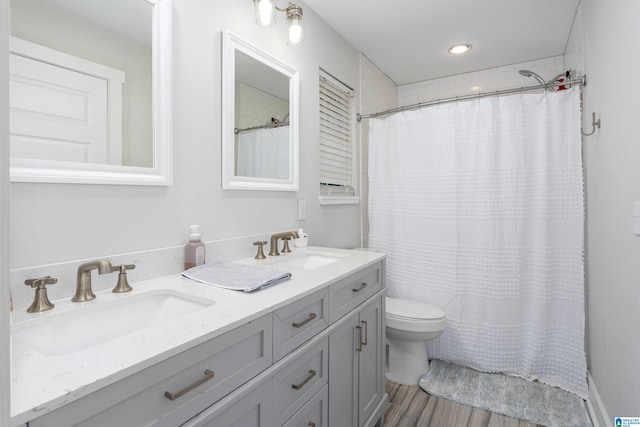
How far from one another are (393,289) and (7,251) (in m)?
2.42

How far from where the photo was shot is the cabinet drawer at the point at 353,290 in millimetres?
1281

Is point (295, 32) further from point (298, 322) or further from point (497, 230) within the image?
point (497, 230)

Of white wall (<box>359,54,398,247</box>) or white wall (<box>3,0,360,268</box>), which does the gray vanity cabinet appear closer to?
white wall (<box>3,0,360,268</box>)

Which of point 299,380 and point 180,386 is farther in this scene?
point 299,380

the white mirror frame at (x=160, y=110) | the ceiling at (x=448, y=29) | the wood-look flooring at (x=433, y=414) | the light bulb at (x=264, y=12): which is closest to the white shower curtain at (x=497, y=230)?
the wood-look flooring at (x=433, y=414)

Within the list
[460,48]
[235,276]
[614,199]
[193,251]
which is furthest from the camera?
[460,48]

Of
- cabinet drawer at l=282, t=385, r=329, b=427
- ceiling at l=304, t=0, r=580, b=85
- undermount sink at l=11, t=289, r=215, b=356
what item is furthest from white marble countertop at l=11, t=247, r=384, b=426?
ceiling at l=304, t=0, r=580, b=85

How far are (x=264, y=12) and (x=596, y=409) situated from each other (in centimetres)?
254

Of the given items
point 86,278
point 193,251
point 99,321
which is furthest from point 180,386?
point 193,251

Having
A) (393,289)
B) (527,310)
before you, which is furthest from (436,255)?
(527,310)

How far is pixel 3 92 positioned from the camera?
1.11 ft

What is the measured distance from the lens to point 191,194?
138cm

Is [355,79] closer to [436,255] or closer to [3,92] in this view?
[436,255]

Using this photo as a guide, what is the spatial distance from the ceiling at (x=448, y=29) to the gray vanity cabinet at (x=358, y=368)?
6.04 ft
